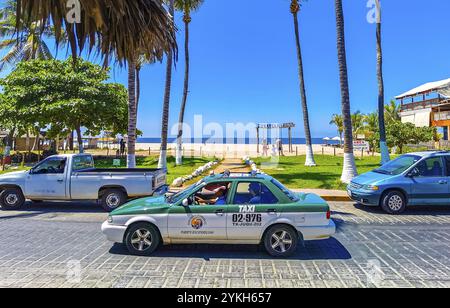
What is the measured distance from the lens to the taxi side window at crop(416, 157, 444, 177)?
8.71 m

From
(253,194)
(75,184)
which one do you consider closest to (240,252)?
(253,194)

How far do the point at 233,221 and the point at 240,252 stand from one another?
723 mm

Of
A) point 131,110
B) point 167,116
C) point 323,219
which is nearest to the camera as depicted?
point 323,219

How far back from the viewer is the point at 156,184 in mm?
8945

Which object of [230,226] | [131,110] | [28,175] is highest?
[131,110]

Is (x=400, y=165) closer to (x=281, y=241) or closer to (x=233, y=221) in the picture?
(x=281, y=241)

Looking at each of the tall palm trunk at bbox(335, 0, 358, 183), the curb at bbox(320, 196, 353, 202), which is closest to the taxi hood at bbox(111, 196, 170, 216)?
the curb at bbox(320, 196, 353, 202)

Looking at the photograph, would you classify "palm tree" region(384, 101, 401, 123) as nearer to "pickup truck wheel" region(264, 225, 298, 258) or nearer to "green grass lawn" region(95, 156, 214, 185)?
"green grass lawn" region(95, 156, 214, 185)

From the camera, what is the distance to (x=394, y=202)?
340 inches

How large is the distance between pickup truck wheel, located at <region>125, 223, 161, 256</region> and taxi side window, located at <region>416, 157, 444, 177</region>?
7814 millimetres

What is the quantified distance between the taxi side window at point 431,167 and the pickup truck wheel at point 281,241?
5.72 metres

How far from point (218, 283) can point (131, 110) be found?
34.1 ft
